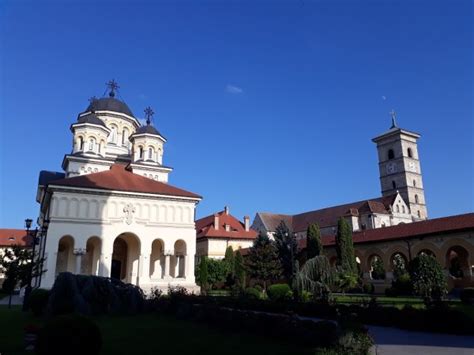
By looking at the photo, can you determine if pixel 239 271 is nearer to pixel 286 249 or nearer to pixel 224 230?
pixel 286 249

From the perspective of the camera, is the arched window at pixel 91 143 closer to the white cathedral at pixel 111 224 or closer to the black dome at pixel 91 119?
the white cathedral at pixel 111 224

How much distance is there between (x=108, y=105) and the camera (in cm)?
4591

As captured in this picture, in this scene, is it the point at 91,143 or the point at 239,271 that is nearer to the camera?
the point at 239,271

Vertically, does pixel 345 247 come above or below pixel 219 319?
above

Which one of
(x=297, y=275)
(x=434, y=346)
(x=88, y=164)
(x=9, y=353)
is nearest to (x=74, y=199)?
(x=88, y=164)

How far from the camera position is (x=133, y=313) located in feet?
58.5

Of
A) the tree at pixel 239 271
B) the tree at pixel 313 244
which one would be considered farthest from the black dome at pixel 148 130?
the tree at pixel 313 244

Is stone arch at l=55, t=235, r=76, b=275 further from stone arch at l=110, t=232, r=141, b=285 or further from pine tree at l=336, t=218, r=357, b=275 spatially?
pine tree at l=336, t=218, r=357, b=275

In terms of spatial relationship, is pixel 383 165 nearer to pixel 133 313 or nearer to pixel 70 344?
pixel 133 313

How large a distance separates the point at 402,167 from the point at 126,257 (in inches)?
2139

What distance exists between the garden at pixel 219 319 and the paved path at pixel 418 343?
72 cm

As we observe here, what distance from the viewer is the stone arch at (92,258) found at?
32.5 m

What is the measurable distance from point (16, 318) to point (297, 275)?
12.8 metres

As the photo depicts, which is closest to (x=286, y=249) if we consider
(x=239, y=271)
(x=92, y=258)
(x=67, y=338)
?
(x=239, y=271)
